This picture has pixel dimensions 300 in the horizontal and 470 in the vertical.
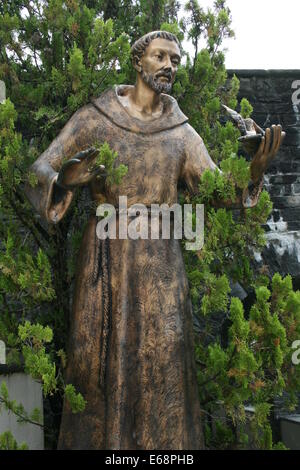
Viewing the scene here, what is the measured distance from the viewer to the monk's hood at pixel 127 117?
328 cm

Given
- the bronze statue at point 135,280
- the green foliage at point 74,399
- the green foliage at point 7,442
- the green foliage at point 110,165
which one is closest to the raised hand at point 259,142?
the bronze statue at point 135,280

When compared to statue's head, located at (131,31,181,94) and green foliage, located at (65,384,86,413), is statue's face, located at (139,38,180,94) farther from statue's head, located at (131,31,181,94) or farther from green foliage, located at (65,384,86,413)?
green foliage, located at (65,384,86,413)

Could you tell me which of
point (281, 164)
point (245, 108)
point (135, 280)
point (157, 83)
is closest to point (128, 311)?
point (135, 280)

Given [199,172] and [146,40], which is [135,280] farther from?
[146,40]

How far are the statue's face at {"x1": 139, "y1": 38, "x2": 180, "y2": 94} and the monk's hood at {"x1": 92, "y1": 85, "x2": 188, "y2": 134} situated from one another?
0.17m

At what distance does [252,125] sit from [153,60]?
0.57 m

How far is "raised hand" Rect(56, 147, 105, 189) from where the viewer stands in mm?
2893

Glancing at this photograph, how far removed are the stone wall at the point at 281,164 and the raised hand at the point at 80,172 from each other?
400 centimetres

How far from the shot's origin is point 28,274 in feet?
10.5

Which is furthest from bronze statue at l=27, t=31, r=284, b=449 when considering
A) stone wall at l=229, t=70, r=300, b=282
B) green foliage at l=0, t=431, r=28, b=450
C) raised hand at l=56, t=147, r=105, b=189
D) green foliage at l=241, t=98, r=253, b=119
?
stone wall at l=229, t=70, r=300, b=282

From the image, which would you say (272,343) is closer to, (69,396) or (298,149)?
(69,396)

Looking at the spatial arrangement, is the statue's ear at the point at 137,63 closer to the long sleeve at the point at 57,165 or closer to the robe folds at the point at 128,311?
the robe folds at the point at 128,311

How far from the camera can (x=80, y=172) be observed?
2928mm
